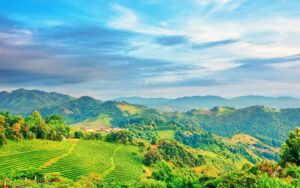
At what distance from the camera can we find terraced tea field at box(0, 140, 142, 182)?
80.3m

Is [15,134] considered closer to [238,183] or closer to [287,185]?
[238,183]

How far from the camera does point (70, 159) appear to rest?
9150cm

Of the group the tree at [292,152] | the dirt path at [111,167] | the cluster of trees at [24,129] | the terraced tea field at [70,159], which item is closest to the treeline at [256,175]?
the tree at [292,152]

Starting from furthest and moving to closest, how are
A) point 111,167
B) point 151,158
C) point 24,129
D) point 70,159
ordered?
point 151,158, point 24,129, point 111,167, point 70,159

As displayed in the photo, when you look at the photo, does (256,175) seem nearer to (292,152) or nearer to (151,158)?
(292,152)

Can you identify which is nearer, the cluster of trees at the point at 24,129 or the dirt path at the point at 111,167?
the dirt path at the point at 111,167

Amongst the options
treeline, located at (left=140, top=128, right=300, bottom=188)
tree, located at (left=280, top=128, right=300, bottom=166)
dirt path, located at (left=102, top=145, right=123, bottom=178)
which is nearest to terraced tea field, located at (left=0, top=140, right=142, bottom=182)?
dirt path, located at (left=102, top=145, right=123, bottom=178)

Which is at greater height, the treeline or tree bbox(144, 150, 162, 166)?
the treeline

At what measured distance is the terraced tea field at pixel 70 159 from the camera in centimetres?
8031

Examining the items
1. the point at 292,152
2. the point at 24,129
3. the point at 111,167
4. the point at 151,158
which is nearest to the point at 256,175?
the point at 292,152

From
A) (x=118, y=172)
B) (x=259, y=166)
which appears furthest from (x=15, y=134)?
(x=259, y=166)

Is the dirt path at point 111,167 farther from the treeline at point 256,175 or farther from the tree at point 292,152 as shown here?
the tree at point 292,152

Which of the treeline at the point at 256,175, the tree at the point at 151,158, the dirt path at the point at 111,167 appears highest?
the treeline at the point at 256,175

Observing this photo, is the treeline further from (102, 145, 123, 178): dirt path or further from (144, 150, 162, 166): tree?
(102, 145, 123, 178): dirt path
